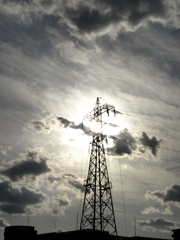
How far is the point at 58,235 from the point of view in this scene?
67.4 meters

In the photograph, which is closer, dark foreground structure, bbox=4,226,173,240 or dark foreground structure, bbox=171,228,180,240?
dark foreground structure, bbox=4,226,173,240

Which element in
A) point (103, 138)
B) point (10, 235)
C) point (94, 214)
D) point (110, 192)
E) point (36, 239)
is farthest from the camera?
point (10, 235)

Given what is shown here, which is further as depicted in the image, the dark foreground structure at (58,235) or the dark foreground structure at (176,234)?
the dark foreground structure at (176,234)

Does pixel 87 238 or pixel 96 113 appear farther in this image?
pixel 96 113

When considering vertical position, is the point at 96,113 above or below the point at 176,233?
above

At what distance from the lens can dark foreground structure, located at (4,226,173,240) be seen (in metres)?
58.9

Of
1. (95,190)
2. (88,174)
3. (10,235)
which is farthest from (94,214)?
(10,235)

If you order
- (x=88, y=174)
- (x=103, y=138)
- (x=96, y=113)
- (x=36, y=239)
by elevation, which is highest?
(x=96, y=113)

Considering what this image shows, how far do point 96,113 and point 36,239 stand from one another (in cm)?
4116

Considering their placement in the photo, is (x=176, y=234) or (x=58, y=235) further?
(x=176, y=234)

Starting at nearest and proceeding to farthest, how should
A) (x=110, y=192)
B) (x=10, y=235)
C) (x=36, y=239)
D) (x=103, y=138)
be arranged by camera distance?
1. (x=110, y=192)
2. (x=103, y=138)
3. (x=36, y=239)
4. (x=10, y=235)

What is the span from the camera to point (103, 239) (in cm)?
5816

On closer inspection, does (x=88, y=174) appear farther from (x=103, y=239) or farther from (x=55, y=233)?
(x=55, y=233)

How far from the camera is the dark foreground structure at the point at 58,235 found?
5891 cm
